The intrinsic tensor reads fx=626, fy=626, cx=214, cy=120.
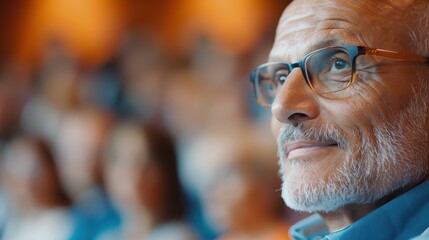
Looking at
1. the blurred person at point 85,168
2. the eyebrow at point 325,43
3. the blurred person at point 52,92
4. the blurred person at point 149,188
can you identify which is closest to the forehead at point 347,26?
the eyebrow at point 325,43

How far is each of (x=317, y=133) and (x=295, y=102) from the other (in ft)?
0.17

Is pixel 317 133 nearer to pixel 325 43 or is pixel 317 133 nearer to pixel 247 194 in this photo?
pixel 325 43

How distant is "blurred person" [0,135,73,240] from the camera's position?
6.53 feet

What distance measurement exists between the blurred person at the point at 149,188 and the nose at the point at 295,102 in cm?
83

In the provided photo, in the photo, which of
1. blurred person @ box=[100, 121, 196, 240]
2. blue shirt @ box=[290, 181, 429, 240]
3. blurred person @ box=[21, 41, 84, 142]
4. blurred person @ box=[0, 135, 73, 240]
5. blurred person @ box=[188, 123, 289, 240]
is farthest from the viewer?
blurred person @ box=[21, 41, 84, 142]

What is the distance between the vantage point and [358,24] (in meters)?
0.84

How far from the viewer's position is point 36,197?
6.75 ft

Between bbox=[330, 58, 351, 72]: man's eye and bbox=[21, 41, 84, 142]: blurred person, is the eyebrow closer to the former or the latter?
bbox=[330, 58, 351, 72]: man's eye

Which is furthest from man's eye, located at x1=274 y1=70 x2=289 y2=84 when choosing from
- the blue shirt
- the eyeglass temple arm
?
the blue shirt

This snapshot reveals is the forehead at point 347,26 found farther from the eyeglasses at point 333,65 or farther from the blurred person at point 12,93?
the blurred person at point 12,93

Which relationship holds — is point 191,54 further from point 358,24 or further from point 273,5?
point 358,24

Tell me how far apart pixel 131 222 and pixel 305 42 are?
1.05 metres

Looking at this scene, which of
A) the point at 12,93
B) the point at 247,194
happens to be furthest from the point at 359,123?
the point at 12,93

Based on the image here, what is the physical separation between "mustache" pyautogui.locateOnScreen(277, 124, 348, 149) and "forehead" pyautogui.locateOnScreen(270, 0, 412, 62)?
0.34 feet
